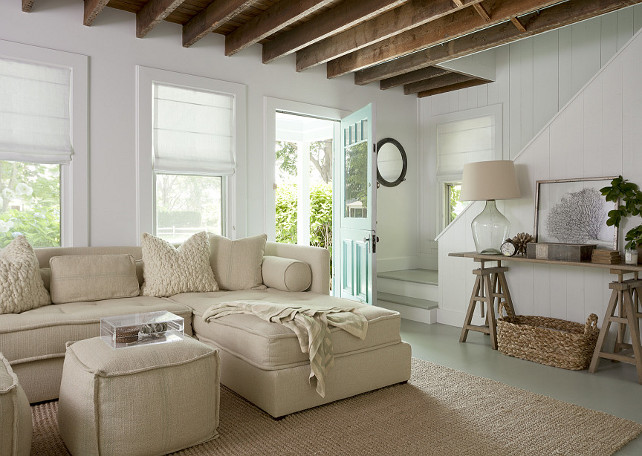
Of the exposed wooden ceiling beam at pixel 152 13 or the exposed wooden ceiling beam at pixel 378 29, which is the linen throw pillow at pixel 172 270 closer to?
the exposed wooden ceiling beam at pixel 152 13

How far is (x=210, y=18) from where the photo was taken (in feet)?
12.2

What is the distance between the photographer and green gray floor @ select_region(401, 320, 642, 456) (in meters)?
2.76

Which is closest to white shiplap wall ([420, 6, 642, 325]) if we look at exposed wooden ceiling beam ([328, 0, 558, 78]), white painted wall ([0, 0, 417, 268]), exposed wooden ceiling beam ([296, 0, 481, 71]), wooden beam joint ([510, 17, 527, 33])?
wooden beam joint ([510, 17, 527, 33])

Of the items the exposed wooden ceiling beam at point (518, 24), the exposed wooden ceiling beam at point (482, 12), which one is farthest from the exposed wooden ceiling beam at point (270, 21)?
the exposed wooden ceiling beam at point (518, 24)

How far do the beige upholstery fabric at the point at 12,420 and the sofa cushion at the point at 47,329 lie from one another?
82 cm

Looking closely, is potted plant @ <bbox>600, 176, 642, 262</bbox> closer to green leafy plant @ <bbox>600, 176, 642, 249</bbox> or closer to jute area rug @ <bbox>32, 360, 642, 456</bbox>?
green leafy plant @ <bbox>600, 176, 642, 249</bbox>

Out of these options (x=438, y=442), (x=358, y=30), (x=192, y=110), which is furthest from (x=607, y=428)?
(x=192, y=110)

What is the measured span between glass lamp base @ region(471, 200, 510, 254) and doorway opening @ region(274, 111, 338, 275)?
2538 millimetres

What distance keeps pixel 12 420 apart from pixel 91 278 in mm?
1700

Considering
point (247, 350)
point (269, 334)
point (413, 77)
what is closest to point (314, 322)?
point (269, 334)

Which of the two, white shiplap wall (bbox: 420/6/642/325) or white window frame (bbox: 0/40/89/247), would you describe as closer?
white shiplap wall (bbox: 420/6/642/325)

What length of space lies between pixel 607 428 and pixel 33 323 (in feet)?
9.67

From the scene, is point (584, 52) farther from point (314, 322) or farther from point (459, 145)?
point (314, 322)

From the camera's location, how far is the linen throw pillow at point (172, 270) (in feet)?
11.6
